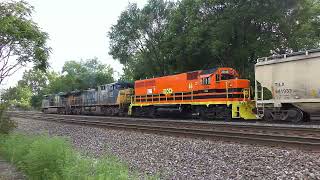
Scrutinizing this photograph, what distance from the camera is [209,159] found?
10.0 meters

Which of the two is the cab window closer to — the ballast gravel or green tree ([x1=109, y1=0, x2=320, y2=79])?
green tree ([x1=109, y1=0, x2=320, y2=79])

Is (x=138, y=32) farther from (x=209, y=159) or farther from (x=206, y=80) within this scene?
(x=209, y=159)

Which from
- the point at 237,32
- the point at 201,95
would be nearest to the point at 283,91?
the point at 201,95

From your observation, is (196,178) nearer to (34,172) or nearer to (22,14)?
(34,172)

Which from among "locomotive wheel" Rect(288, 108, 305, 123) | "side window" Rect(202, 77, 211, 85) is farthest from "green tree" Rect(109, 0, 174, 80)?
"locomotive wheel" Rect(288, 108, 305, 123)

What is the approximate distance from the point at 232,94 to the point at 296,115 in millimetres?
4544

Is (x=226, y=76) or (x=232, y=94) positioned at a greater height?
(x=226, y=76)

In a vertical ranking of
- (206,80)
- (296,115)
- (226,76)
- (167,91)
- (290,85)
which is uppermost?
(226,76)

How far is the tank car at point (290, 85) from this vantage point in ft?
58.5

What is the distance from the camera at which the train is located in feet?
60.2

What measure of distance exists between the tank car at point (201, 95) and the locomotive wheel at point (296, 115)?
3310 millimetres

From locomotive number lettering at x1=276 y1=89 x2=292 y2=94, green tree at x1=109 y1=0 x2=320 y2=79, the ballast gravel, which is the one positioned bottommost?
the ballast gravel

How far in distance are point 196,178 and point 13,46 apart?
1406cm

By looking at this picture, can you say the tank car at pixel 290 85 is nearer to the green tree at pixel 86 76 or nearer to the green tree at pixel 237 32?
the green tree at pixel 237 32
